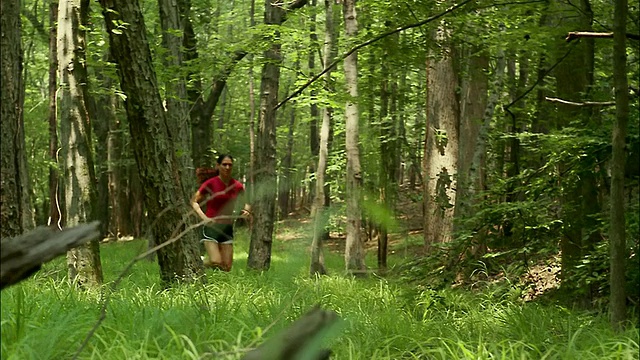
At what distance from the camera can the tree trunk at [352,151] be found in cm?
1070

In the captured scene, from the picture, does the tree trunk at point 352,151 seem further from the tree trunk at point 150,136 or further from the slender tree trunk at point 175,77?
the tree trunk at point 150,136

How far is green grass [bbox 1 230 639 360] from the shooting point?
11.2 ft

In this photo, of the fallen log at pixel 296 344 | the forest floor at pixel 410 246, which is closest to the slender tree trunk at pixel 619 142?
the forest floor at pixel 410 246

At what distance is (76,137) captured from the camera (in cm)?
759

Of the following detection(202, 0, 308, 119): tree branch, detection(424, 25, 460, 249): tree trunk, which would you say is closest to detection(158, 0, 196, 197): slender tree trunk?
detection(202, 0, 308, 119): tree branch

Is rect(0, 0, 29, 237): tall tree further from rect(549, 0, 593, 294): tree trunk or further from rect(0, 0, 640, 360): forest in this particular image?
rect(549, 0, 593, 294): tree trunk

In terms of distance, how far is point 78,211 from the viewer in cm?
761

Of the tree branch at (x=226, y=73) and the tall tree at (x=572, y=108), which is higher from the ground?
the tree branch at (x=226, y=73)

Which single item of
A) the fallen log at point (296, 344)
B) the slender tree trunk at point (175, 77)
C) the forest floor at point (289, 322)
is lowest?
the forest floor at point (289, 322)

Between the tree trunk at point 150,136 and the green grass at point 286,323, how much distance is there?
0.95 meters

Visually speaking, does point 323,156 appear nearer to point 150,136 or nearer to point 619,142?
point 150,136

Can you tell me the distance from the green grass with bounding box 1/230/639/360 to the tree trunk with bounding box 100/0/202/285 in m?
0.95

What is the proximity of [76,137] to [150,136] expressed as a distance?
3.14ft

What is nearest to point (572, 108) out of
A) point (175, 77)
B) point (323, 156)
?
point (175, 77)
